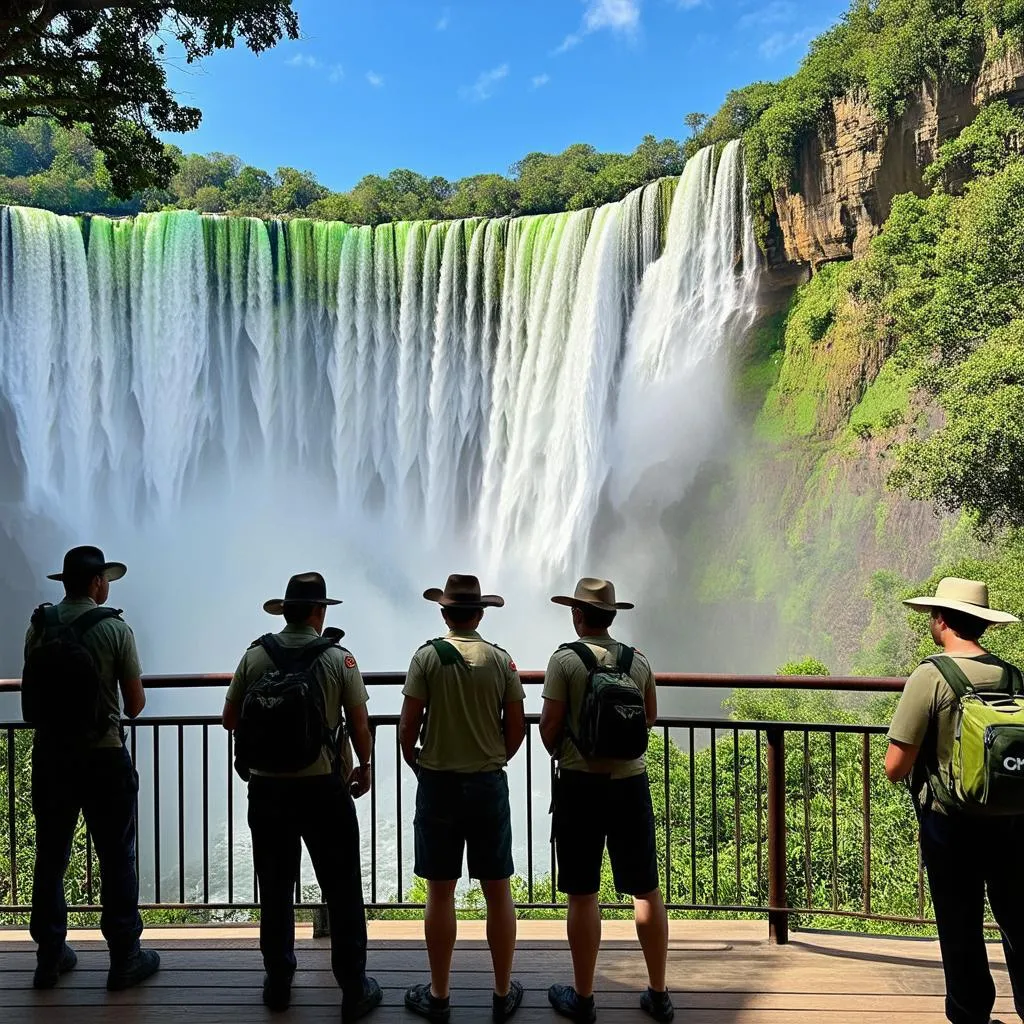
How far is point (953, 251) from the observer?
61.8 feet

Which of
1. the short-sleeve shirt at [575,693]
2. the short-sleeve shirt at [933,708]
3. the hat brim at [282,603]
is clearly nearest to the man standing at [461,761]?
the short-sleeve shirt at [575,693]

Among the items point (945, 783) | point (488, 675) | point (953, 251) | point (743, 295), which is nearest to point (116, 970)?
point (488, 675)

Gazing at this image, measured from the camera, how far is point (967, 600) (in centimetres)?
264

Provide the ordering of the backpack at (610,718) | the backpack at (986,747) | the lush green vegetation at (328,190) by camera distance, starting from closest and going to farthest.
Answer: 1. the backpack at (986,747)
2. the backpack at (610,718)
3. the lush green vegetation at (328,190)

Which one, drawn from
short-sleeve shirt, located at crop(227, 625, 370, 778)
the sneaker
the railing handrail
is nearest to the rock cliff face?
the railing handrail

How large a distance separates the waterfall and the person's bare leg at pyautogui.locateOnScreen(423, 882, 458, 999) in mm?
21426

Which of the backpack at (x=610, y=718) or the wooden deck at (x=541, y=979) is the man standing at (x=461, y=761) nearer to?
the backpack at (x=610, y=718)

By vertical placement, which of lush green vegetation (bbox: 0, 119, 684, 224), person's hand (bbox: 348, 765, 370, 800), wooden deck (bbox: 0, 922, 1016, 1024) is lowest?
wooden deck (bbox: 0, 922, 1016, 1024)

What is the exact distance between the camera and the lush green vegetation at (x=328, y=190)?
103ft

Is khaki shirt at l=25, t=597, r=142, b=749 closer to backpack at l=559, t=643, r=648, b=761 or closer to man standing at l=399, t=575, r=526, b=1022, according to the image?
man standing at l=399, t=575, r=526, b=1022

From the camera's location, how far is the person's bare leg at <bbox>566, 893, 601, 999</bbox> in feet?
9.36

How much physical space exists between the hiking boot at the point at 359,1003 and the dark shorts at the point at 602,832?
2.79 ft

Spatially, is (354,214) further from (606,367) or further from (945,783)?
(945,783)

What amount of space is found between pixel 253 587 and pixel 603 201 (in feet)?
59.5
